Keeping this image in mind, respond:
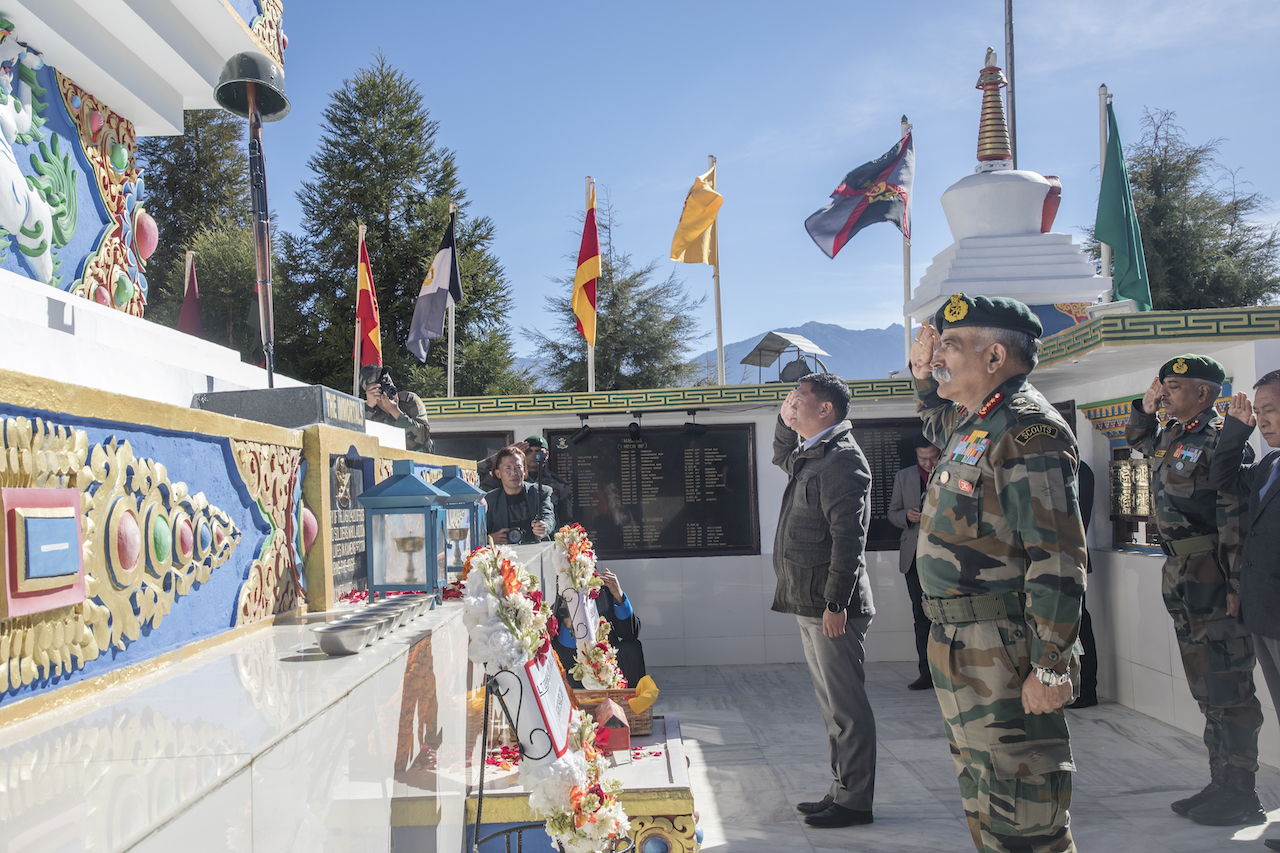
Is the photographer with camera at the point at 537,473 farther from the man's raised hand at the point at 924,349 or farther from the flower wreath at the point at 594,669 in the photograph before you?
the man's raised hand at the point at 924,349

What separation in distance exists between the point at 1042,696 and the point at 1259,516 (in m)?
2.10

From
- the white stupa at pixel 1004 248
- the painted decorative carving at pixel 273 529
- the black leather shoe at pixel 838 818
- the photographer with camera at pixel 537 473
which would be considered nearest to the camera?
the painted decorative carving at pixel 273 529

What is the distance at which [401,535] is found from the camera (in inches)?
89.8

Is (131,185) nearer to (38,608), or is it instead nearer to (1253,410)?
(38,608)

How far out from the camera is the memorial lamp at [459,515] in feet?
9.02

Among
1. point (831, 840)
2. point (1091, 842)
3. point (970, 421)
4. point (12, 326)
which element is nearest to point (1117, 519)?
point (1091, 842)

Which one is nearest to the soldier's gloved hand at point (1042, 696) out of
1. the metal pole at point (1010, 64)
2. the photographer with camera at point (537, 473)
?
the photographer with camera at point (537, 473)

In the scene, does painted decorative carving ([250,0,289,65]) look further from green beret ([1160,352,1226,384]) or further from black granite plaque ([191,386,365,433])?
green beret ([1160,352,1226,384])

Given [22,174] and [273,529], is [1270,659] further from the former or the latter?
[22,174]

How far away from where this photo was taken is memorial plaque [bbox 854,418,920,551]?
716 centimetres

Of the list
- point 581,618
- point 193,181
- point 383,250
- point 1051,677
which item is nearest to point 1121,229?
point 581,618

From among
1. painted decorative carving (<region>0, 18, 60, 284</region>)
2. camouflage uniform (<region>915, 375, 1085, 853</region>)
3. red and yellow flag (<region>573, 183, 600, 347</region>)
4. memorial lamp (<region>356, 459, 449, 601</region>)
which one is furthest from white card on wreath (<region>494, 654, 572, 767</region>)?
red and yellow flag (<region>573, 183, 600, 347</region>)

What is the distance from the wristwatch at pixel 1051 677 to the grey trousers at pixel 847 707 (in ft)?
5.10

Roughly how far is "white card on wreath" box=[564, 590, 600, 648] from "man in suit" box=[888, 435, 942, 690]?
10.4ft
